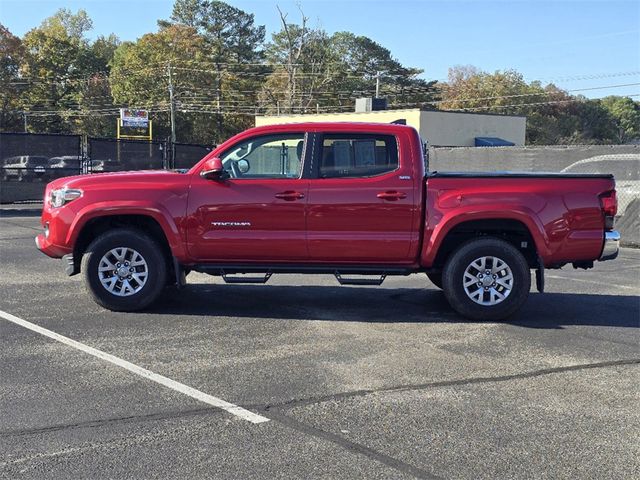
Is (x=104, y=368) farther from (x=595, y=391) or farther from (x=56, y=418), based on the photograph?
(x=595, y=391)

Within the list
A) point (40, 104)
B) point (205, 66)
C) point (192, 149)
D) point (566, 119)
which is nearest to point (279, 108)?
point (205, 66)

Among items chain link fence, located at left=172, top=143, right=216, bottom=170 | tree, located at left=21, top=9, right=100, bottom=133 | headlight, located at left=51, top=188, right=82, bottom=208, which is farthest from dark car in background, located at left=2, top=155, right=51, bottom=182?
tree, located at left=21, top=9, right=100, bottom=133

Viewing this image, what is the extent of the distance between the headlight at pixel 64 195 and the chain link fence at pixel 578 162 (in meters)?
11.3

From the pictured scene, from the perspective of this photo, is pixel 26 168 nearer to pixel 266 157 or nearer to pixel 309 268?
pixel 266 157

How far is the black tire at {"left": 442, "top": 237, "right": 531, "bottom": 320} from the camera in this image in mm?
7223

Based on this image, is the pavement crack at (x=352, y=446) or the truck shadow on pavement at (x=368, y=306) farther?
the truck shadow on pavement at (x=368, y=306)

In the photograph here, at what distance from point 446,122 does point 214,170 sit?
37.8 metres

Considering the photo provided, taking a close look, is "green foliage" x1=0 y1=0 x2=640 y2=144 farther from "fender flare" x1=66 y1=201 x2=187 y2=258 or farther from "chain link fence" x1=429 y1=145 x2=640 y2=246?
"fender flare" x1=66 y1=201 x2=187 y2=258

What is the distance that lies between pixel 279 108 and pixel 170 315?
209 ft

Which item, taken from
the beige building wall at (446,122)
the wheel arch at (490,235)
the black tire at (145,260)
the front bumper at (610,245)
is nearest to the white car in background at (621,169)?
the front bumper at (610,245)

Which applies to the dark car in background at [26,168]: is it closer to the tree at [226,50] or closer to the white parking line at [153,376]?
the white parking line at [153,376]

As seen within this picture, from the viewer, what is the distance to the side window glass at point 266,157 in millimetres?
7340

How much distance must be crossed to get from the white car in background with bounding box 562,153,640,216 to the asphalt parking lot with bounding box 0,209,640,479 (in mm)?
8344

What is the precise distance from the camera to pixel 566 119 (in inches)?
3241
